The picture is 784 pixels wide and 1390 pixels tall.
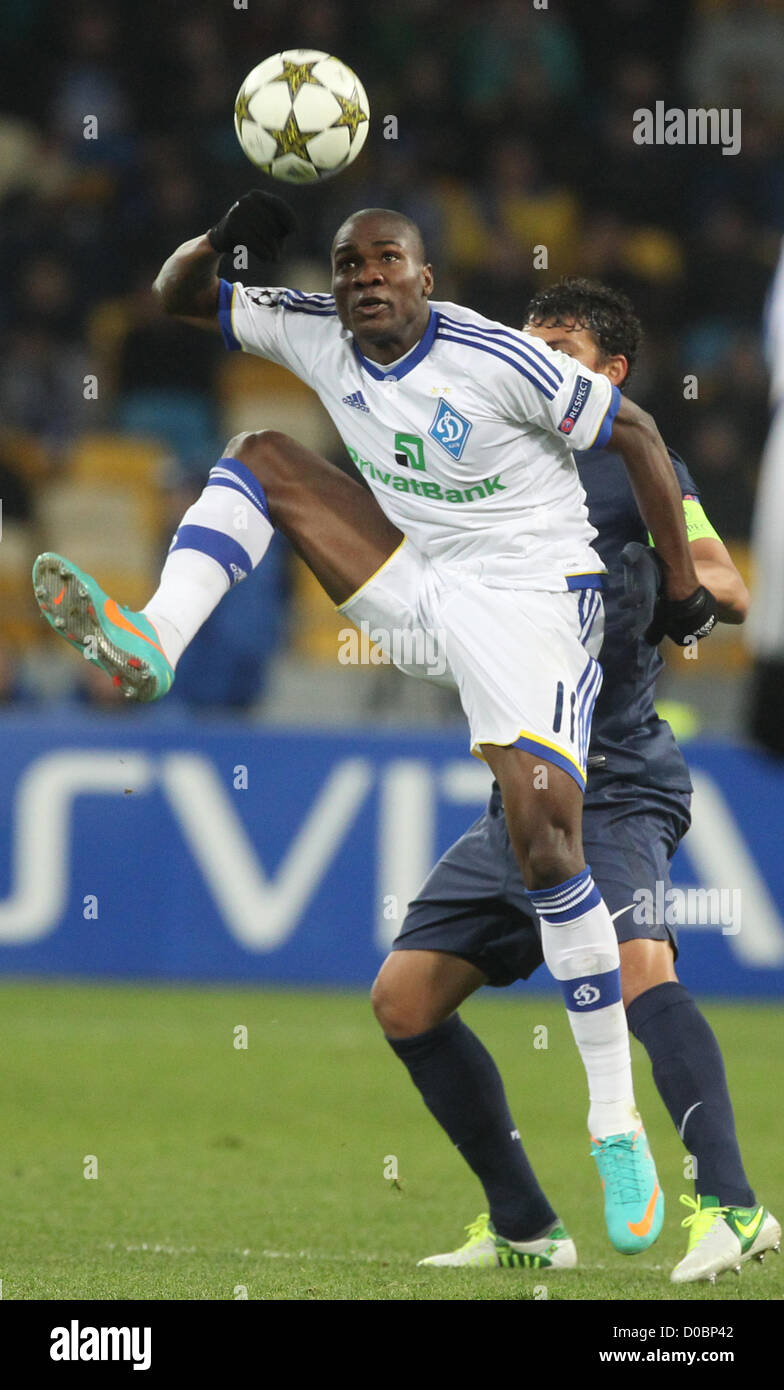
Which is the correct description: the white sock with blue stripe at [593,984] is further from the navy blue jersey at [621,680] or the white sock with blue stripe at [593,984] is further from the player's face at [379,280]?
the player's face at [379,280]

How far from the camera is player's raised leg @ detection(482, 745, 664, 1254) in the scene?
3900 millimetres

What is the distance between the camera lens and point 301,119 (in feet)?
13.6

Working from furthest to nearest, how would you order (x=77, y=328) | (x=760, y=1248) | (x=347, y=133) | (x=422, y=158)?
(x=422, y=158) < (x=77, y=328) < (x=347, y=133) < (x=760, y=1248)

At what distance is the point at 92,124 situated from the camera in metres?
13.0

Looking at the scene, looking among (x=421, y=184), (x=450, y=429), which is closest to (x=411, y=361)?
(x=450, y=429)

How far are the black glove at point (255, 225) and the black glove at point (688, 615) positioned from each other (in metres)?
1.20

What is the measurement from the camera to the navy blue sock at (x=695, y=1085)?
4055 millimetres

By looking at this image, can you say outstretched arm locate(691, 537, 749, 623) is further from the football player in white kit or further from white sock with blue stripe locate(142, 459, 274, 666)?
white sock with blue stripe locate(142, 459, 274, 666)

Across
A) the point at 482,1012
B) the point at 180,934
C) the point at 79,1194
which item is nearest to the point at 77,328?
the point at 180,934

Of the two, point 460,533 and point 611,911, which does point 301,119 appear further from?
point 611,911

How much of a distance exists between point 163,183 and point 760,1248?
999cm

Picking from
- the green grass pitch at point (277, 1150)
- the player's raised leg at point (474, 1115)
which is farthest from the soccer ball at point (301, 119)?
the green grass pitch at point (277, 1150)

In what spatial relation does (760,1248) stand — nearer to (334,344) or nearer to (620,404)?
(620,404)

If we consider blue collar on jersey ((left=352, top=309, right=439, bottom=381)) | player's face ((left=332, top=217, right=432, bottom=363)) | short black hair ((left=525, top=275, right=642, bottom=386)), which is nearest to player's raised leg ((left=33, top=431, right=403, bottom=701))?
blue collar on jersey ((left=352, top=309, right=439, bottom=381))
